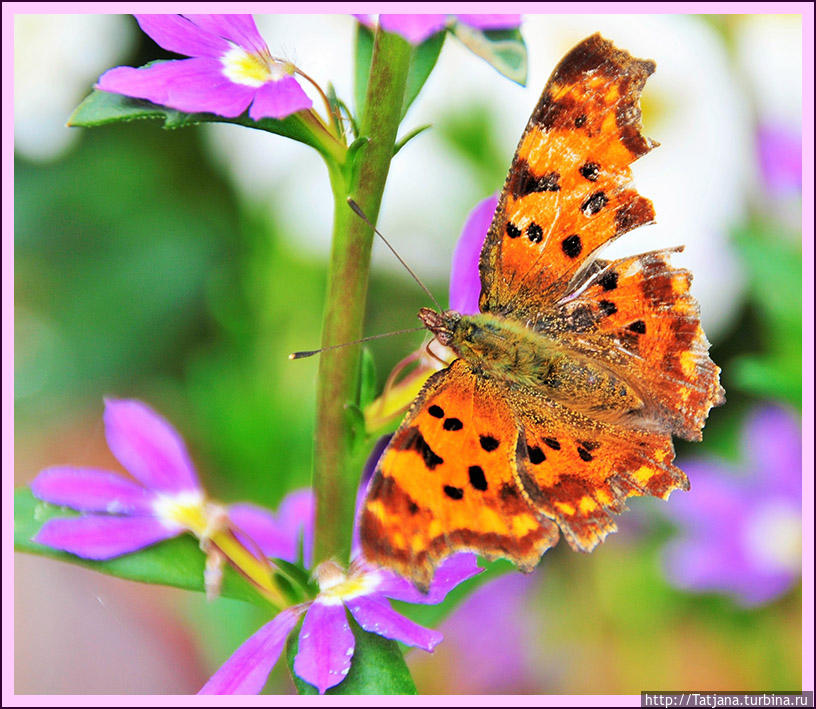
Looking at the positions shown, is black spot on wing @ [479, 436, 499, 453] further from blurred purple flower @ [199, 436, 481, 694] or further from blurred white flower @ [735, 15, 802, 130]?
blurred white flower @ [735, 15, 802, 130]

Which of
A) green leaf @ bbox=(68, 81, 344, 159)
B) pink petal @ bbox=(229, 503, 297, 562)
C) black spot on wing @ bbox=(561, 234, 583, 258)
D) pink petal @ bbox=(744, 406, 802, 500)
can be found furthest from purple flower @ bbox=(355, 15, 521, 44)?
pink petal @ bbox=(744, 406, 802, 500)

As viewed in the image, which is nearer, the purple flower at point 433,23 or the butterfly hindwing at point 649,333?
the purple flower at point 433,23

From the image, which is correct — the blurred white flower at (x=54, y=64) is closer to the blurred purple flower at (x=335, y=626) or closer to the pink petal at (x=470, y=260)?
the pink petal at (x=470, y=260)

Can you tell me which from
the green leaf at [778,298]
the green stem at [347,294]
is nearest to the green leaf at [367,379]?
the green stem at [347,294]

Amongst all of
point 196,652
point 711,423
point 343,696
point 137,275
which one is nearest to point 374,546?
point 343,696

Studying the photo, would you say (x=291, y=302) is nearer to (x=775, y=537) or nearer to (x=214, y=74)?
(x=214, y=74)

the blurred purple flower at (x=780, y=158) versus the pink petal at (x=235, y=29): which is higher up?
the pink petal at (x=235, y=29)

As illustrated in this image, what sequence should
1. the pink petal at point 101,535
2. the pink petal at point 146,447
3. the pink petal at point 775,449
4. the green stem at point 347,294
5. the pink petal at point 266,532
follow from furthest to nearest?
the pink petal at point 775,449 → the pink petal at point 266,532 → the pink petal at point 146,447 → the pink petal at point 101,535 → the green stem at point 347,294
